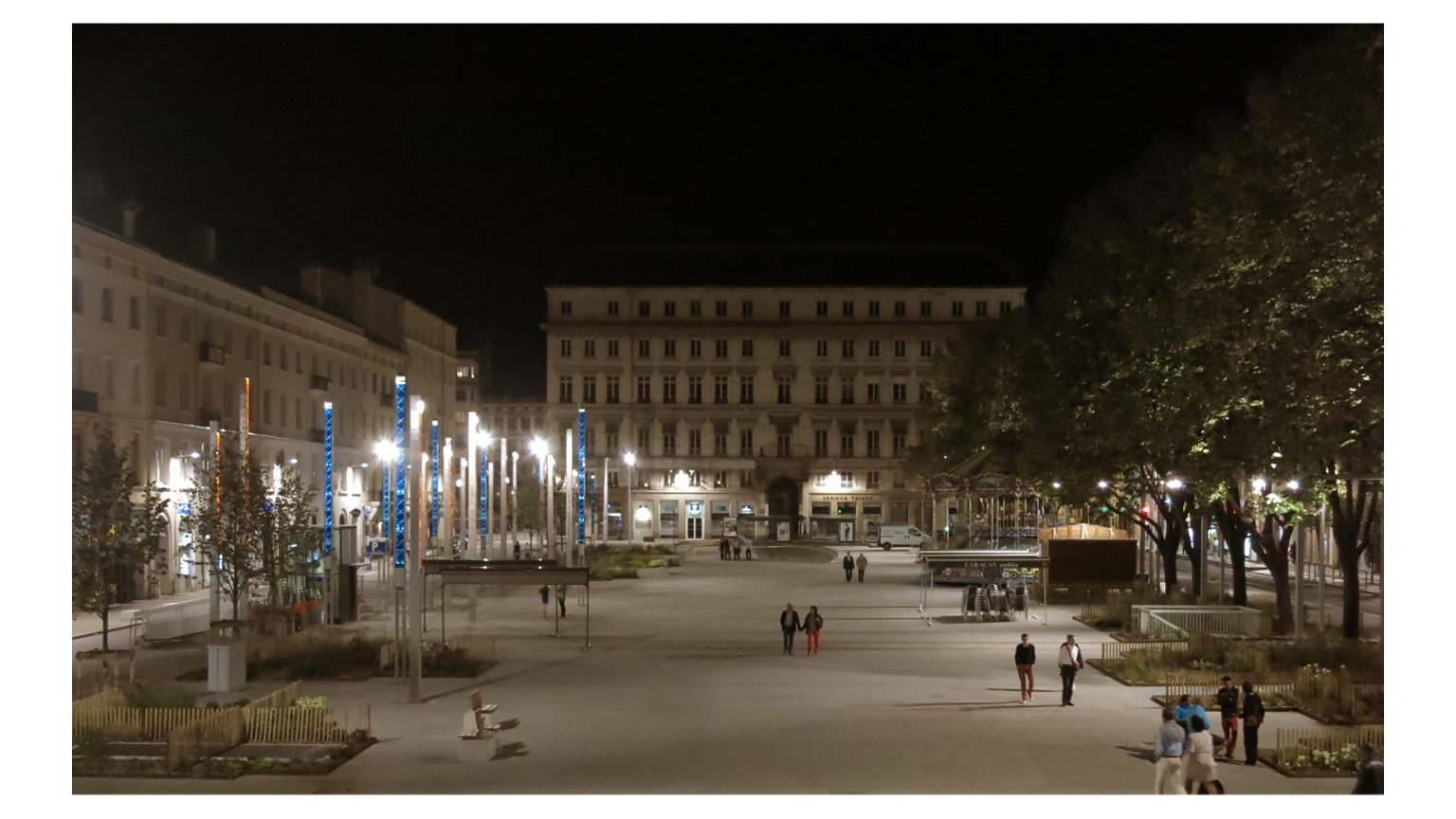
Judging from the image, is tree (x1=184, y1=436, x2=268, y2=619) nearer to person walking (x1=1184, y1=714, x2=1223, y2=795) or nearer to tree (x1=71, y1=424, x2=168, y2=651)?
tree (x1=71, y1=424, x2=168, y2=651)

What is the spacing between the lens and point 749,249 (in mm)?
112625

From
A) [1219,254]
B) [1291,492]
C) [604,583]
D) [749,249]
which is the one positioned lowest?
[604,583]

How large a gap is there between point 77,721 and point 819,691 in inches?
501

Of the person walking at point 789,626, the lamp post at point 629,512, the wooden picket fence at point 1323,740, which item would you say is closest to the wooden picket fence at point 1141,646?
the person walking at point 789,626

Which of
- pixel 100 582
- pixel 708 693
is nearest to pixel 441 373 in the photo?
pixel 100 582

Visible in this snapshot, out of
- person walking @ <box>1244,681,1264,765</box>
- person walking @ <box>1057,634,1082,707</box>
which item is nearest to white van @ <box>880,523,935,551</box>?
person walking @ <box>1057,634,1082,707</box>

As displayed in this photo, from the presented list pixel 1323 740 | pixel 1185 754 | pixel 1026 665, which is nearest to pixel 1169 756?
pixel 1185 754

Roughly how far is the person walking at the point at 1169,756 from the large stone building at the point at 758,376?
3539 inches

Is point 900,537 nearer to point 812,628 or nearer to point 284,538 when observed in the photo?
point 284,538

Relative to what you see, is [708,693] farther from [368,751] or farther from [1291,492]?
[1291,492]

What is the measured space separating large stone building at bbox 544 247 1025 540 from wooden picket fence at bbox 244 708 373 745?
86.2 m

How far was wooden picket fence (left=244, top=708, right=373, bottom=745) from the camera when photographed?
19.6 metres

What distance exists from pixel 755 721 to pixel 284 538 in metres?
19.8

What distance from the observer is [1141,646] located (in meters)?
30.5
